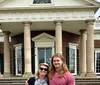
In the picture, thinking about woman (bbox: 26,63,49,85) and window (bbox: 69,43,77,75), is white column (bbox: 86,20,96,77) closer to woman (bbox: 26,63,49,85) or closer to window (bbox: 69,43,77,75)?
window (bbox: 69,43,77,75)

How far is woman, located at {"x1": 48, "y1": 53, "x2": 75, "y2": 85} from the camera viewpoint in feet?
11.5

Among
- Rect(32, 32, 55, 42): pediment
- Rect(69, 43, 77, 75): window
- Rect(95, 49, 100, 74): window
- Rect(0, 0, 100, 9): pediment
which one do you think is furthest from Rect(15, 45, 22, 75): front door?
Rect(95, 49, 100, 74): window

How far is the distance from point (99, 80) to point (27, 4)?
26.7 feet

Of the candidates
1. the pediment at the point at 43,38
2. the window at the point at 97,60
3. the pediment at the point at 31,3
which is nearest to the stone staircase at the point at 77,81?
the pediment at the point at 31,3

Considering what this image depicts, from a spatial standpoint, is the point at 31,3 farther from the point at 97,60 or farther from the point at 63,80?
the point at 63,80

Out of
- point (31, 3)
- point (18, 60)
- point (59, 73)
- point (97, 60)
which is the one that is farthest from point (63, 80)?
point (97, 60)

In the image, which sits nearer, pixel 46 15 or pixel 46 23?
pixel 46 15

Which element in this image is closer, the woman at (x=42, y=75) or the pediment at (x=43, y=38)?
the woman at (x=42, y=75)

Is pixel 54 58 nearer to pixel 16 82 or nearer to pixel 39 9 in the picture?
pixel 16 82

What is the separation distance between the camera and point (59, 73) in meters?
3.55

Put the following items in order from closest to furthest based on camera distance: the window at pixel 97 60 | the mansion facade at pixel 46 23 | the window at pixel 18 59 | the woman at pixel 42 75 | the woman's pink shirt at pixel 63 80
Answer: the woman's pink shirt at pixel 63 80, the woman at pixel 42 75, the mansion facade at pixel 46 23, the window at pixel 18 59, the window at pixel 97 60

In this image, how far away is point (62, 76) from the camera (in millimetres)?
3506

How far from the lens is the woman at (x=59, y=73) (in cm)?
351

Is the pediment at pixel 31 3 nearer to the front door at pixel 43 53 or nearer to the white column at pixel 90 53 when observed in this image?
the white column at pixel 90 53
